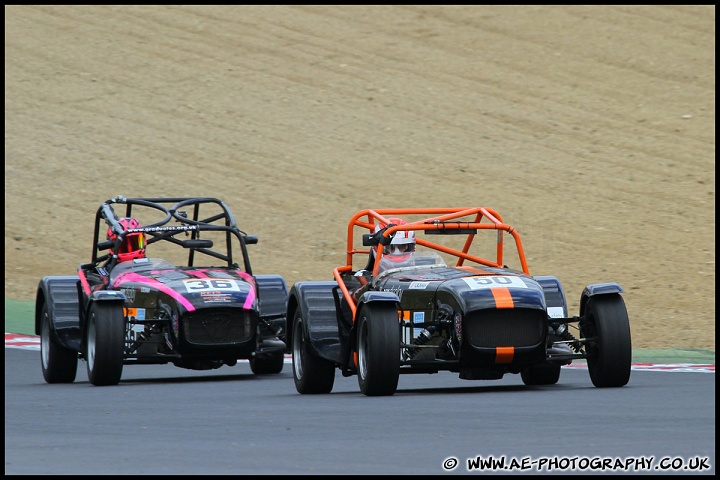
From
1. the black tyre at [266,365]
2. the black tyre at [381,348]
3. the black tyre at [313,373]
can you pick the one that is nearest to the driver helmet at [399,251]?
the black tyre at [313,373]

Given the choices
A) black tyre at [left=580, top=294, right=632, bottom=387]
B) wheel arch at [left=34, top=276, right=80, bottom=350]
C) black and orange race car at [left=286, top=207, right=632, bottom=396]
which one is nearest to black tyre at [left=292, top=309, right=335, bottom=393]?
black and orange race car at [left=286, top=207, right=632, bottom=396]

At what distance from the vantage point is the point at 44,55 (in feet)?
133

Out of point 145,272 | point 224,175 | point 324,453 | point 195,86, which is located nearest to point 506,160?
point 224,175

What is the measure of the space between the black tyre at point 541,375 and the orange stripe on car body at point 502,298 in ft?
5.06

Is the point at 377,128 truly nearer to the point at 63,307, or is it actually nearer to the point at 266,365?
the point at 266,365

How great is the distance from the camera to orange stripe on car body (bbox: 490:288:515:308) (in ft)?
43.0

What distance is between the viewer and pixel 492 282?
43.9 feet

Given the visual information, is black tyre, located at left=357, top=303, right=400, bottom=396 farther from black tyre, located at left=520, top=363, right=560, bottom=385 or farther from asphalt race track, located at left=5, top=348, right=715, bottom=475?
black tyre, located at left=520, top=363, right=560, bottom=385

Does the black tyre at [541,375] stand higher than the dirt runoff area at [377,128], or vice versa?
the dirt runoff area at [377,128]

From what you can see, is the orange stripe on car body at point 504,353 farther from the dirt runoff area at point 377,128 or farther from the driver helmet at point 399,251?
the dirt runoff area at point 377,128

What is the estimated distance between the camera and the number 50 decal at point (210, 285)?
15.6 meters

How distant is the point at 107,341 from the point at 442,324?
342 cm

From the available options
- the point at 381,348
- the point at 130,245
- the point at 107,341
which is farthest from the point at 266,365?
the point at 381,348

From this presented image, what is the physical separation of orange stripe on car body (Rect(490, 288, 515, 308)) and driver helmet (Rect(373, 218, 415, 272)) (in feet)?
5.17
